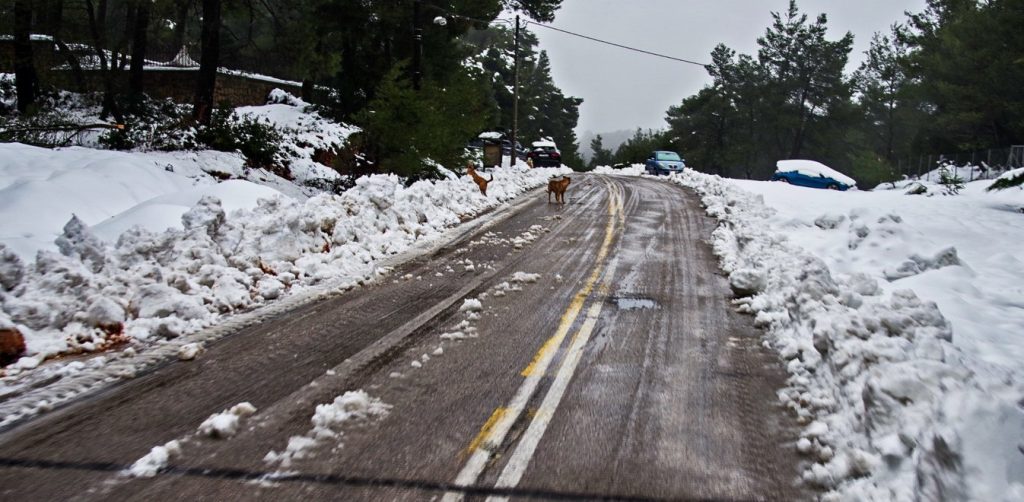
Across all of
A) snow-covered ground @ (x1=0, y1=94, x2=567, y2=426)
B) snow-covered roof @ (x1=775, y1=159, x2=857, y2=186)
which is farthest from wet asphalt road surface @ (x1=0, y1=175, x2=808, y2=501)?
snow-covered roof @ (x1=775, y1=159, x2=857, y2=186)

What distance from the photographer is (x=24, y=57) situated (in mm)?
14359

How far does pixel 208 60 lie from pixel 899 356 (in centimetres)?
1651

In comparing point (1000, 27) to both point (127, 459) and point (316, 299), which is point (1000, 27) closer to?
point (316, 299)

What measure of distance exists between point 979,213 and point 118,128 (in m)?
17.7

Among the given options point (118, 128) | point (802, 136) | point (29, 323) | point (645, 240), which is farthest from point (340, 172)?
point (802, 136)

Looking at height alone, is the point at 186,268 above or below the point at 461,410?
above

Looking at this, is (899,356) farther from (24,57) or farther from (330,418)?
(24,57)

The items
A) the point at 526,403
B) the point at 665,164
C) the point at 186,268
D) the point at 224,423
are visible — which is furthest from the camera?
the point at 665,164

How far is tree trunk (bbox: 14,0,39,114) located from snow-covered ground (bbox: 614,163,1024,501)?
1494 centimetres

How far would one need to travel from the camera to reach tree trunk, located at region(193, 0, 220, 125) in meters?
15.5

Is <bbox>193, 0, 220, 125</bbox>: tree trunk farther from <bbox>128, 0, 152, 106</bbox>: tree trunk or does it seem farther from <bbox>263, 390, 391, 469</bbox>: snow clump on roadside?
<bbox>263, 390, 391, 469</bbox>: snow clump on roadside

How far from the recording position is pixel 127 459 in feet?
11.1

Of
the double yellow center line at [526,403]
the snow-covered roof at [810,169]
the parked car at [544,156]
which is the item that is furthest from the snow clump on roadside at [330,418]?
the parked car at [544,156]

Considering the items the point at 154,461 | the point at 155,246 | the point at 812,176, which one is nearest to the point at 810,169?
the point at 812,176
